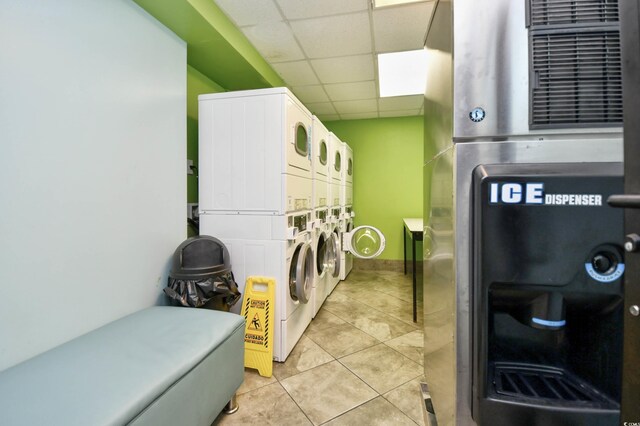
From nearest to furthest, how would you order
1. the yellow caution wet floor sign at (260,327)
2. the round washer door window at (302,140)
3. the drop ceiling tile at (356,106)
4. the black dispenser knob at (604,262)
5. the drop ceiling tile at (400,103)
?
1. the black dispenser knob at (604,262)
2. the yellow caution wet floor sign at (260,327)
3. the round washer door window at (302,140)
4. the drop ceiling tile at (400,103)
5. the drop ceiling tile at (356,106)

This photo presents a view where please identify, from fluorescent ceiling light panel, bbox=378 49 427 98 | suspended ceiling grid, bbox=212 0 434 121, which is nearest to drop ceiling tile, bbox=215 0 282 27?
suspended ceiling grid, bbox=212 0 434 121

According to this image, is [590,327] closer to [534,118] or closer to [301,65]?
[534,118]

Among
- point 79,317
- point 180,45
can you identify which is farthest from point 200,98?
point 79,317

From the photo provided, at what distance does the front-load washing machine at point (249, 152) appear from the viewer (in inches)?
82.0

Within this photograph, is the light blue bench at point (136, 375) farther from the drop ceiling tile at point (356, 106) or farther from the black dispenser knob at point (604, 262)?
the drop ceiling tile at point (356, 106)

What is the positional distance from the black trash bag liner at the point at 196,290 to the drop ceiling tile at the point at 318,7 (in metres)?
2.05

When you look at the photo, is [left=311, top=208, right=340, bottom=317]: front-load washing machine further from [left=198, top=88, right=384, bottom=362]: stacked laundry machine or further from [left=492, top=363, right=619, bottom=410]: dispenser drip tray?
[left=492, top=363, right=619, bottom=410]: dispenser drip tray

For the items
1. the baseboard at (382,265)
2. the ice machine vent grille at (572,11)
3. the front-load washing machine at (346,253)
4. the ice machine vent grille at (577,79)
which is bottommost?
the baseboard at (382,265)

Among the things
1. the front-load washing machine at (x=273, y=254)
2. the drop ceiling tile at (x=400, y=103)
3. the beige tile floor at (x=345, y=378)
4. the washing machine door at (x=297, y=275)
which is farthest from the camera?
the drop ceiling tile at (x=400, y=103)

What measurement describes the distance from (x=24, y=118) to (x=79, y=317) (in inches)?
38.5

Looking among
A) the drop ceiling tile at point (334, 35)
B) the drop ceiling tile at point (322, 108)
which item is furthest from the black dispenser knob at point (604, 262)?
the drop ceiling tile at point (322, 108)

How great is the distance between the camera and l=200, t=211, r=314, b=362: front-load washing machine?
211 centimetres

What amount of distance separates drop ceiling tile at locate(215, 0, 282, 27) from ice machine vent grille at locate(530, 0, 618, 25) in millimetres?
2004

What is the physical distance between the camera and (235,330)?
1608 millimetres
